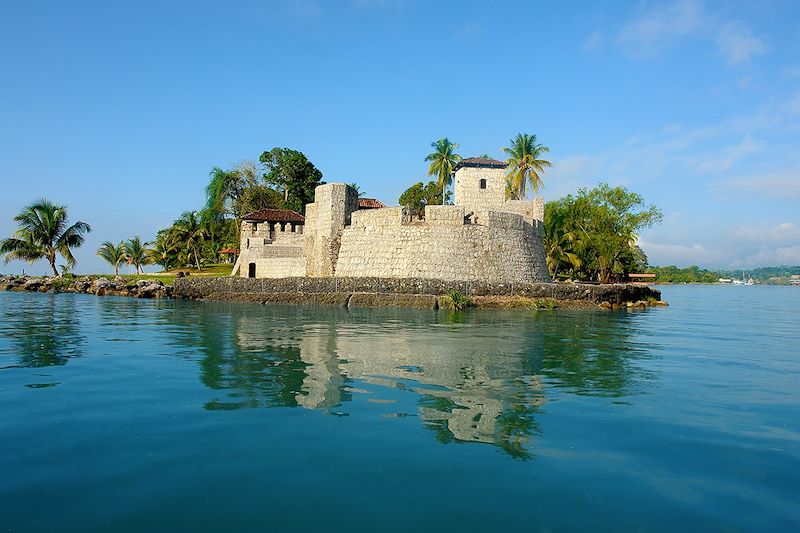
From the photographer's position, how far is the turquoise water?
415 centimetres

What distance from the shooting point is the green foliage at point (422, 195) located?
60562 mm

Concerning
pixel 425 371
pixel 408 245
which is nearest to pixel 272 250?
pixel 408 245

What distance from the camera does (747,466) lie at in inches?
211

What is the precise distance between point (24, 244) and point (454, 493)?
5166 centimetres

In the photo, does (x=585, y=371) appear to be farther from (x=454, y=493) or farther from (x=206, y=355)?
(x=206, y=355)

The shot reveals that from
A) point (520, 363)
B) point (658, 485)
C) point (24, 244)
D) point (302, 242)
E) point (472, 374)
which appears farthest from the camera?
point (24, 244)

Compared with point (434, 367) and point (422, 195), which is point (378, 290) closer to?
point (434, 367)

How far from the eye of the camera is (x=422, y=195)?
61.5m

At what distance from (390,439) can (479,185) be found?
37495mm

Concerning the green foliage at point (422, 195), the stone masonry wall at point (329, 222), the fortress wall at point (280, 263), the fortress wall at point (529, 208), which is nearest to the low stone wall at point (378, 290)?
the stone masonry wall at point (329, 222)

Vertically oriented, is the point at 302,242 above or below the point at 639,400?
above

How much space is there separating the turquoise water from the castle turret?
98.0ft

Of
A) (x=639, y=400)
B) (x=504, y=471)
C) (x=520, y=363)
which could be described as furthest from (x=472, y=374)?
(x=504, y=471)

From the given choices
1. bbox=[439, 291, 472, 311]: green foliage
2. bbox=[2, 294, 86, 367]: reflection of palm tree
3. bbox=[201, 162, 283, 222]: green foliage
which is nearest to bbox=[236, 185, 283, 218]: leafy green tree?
bbox=[201, 162, 283, 222]: green foliage
